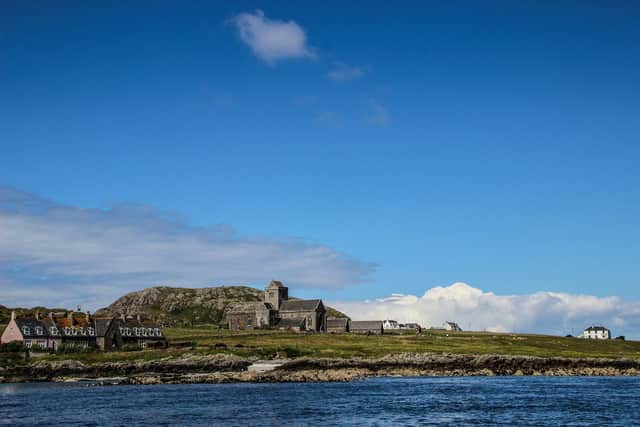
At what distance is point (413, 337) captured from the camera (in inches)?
6043

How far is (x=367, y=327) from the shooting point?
179 metres

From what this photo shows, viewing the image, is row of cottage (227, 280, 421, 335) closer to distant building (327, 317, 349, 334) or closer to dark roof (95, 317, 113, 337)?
distant building (327, 317, 349, 334)

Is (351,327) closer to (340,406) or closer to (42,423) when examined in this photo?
(340,406)

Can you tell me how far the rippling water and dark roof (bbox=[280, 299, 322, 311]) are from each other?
93.1 m

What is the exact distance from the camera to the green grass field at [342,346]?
353 feet

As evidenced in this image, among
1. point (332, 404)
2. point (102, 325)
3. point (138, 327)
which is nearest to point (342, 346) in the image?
point (138, 327)

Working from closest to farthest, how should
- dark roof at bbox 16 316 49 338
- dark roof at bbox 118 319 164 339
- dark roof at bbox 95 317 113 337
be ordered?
dark roof at bbox 16 316 49 338 < dark roof at bbox 95 317 113 337 < dark roof at bbox 118 319 164 339

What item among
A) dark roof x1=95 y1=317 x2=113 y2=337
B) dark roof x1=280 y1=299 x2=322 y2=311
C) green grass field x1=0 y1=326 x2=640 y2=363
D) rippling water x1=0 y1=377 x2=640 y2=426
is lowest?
rippling water x1=0 y1=377 x2=640 y2=426

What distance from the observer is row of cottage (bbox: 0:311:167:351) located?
11044 centimetres

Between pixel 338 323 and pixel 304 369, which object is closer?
pixel 304 369

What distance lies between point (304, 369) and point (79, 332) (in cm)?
4028

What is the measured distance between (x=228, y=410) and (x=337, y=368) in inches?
1861

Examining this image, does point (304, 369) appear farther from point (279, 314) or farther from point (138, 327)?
point (279, 314)

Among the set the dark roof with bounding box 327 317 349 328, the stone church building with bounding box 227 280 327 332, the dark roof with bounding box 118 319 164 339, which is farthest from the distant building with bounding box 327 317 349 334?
the dark roof with bounding box 118 319 164 339
